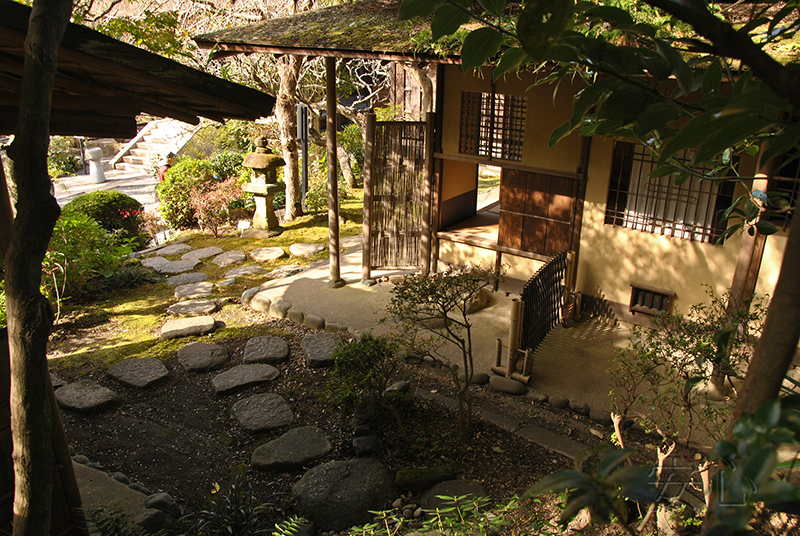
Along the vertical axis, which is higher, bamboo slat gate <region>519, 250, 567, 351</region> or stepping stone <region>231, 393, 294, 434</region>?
bamboo slat gate <region>519, 250, 567, 351</region>

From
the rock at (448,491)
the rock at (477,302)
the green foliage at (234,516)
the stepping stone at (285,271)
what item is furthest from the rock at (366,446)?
the stepping stone at (285,271)

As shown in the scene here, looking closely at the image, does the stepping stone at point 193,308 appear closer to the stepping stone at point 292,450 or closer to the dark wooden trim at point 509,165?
the stepping stone at point 292,450

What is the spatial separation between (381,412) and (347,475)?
1023mm

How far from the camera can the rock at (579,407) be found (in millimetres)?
6078

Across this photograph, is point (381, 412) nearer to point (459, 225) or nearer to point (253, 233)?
point (459, 225)

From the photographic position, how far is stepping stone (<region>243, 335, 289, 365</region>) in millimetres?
7109

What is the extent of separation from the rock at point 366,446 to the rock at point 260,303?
3.67 meters

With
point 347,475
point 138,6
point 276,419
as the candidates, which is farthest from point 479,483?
point 138,6

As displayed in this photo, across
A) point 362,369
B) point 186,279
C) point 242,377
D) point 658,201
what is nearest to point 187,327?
point 242,377

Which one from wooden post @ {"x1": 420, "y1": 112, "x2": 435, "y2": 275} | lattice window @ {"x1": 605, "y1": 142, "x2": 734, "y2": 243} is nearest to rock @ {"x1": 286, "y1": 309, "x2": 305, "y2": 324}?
wooden post @ {"x1": 420, "y1": 112, "x2": 435, "y2": 275}

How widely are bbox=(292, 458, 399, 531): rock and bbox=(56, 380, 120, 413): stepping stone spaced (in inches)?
103

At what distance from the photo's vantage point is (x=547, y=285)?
24.0ft

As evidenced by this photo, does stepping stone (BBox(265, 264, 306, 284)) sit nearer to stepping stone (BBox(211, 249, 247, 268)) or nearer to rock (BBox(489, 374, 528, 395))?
stepping stone (BBox(211, 249, 247, 268))

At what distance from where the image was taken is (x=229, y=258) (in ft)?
35.5
